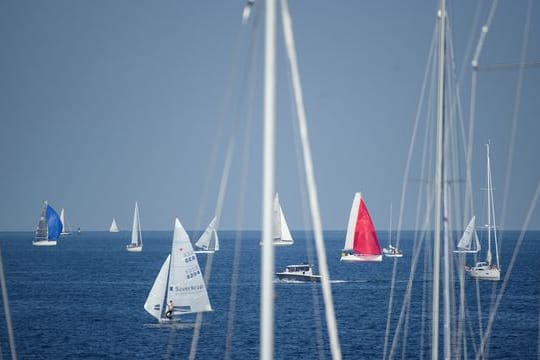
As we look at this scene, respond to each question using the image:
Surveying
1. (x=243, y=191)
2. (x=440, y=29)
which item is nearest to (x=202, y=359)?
(x=440, y=29)

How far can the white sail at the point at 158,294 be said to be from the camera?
63.4 meters

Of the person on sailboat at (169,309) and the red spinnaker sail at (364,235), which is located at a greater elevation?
the red spinnaker sail at (364,235)

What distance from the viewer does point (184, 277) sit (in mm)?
65750

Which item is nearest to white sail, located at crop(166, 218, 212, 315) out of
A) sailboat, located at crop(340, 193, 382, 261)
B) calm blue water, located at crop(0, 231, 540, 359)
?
calm blue water, located at crop(0, 231, 540, 359)

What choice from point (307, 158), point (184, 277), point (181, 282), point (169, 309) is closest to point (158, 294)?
point (181, 282)

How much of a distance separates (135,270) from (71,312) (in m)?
66.5

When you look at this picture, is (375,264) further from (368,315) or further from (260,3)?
(260,3)

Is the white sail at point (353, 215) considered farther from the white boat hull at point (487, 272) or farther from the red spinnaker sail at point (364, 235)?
the white boat hull at point (487, 272)

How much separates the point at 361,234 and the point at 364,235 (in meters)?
0.43

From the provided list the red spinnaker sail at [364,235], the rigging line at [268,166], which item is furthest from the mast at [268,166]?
the red spinnaker sail at [364,235]

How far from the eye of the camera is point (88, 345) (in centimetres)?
6419

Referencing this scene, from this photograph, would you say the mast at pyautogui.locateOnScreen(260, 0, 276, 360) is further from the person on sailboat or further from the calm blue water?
the person on sailboat

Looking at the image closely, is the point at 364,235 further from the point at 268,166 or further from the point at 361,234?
the point at 268,166

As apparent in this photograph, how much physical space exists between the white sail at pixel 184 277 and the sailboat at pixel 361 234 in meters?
58.9
